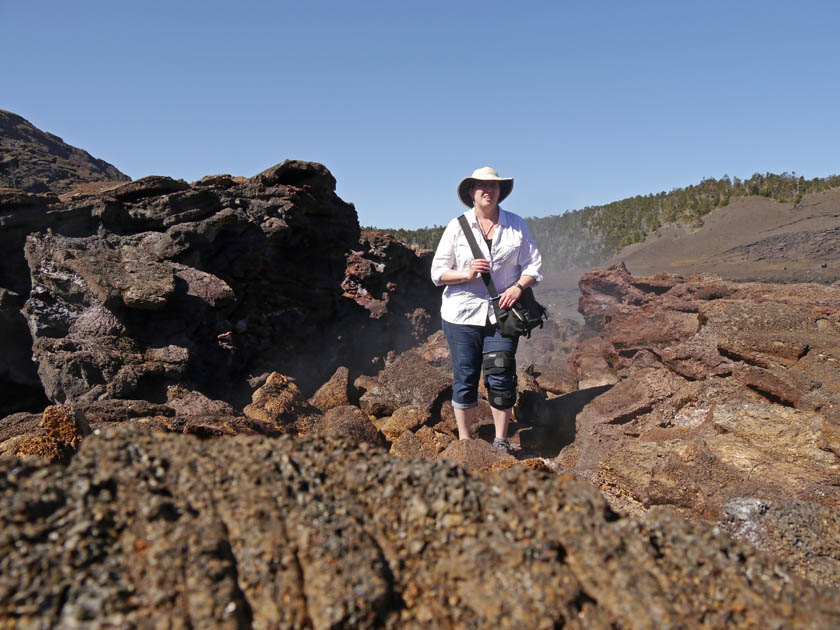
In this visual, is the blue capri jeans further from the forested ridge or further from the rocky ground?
the forested ridge

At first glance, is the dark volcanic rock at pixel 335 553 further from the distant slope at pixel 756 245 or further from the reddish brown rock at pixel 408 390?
the distant slope at pixel 756 245

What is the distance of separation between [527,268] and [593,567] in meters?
2.97

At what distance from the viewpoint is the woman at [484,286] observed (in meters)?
3.98

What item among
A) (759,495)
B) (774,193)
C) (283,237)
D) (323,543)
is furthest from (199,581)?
(774,193)

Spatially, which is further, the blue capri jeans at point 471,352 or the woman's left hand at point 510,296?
the blue capri jeans at point 471,352

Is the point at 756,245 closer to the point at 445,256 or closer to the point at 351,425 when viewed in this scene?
the point at 445,256

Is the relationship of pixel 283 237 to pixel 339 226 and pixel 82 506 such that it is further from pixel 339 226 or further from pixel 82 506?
pixel 82 506

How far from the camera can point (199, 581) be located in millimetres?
1224

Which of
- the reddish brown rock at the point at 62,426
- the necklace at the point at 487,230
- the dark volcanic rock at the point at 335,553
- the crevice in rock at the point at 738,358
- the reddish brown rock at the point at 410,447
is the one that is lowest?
the reddish brown rock at the point at 410,447

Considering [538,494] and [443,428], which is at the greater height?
[538,494]

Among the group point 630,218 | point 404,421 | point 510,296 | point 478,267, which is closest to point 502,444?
Result: point 404,421

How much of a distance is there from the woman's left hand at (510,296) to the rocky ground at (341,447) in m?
1.13

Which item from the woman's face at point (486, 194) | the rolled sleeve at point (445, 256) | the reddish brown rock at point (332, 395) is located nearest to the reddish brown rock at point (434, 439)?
the reddish brown rock at point (332, 395)

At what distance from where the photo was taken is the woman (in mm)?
3982
